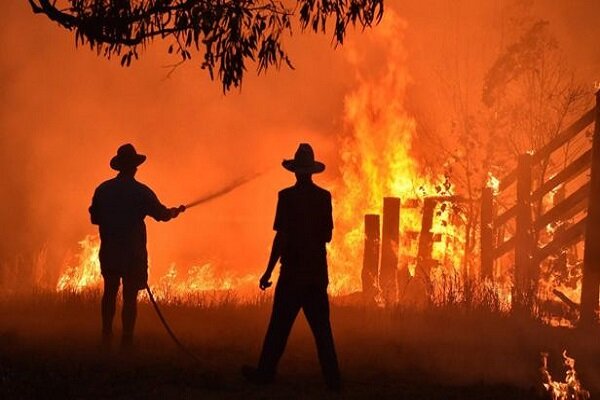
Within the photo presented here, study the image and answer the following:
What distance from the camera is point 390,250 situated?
15211mm

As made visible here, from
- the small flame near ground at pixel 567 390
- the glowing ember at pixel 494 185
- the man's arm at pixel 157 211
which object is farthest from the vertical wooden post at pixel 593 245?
the man's arm at pixel 157 211

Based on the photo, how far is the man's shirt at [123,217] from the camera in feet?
33.0

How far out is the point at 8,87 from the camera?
2745 cm

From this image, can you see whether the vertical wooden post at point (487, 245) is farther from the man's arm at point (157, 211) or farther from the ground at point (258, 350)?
the man's arm at point (157, 211)

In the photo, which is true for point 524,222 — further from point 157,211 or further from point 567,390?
point 157,211

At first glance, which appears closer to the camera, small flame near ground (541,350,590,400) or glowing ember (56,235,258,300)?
small flame near ground (541,350,590,400)

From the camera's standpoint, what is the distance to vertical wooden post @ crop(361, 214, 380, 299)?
1535cm

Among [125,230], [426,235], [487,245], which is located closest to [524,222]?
[487,245]

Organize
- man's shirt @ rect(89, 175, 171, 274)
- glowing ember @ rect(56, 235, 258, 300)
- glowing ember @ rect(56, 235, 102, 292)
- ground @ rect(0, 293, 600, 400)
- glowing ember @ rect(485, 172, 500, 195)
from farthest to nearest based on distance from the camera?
glowing ember @ rect(56, 235, 102, 292) → glowing ember @ rect(56, 235, 258, 300) → glowing ember @ rect(485, 172, 500, 195) → man's shirt @ rect(89, 175, 171, 274) → ground @ rect(0, 293, 600, 400)

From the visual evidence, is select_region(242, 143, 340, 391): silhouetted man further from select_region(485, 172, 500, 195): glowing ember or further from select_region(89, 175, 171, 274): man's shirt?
select_region(485, 172, 500, 195): glowing ember

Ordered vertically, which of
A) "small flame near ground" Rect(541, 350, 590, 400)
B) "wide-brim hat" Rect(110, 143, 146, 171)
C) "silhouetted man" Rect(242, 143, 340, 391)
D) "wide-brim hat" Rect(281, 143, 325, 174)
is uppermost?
"wide-brim hat" Rect(110, 143, 146, 171)

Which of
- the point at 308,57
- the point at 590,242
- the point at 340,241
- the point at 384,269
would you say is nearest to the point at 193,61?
the point at 308,57

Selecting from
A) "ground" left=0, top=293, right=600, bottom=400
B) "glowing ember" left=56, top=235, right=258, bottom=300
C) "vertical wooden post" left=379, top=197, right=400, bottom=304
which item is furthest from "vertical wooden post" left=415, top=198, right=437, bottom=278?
"glowing ember" left=56, top=235, right=258, bottom=300

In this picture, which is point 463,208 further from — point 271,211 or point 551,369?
point 271,211
